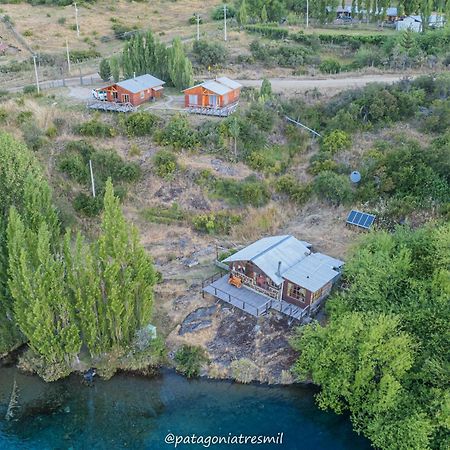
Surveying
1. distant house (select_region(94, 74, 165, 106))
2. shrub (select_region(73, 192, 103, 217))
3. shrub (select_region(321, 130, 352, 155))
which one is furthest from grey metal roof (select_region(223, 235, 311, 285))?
distant house (select_region(94, 74, 165, 106))

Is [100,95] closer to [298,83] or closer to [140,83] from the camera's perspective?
[140,83]

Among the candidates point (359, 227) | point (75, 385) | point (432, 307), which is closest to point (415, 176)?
point (359, 227)

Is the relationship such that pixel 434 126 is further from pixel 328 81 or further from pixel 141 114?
pixel 141 114

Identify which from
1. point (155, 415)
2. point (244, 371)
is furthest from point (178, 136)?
point (155, 415)

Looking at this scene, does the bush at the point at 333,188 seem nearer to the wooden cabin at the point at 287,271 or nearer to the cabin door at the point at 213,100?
the wooden cabin at the point at 287,271

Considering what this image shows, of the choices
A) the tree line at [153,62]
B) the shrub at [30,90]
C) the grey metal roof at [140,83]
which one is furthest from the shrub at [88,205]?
the tree line at [153,62]
